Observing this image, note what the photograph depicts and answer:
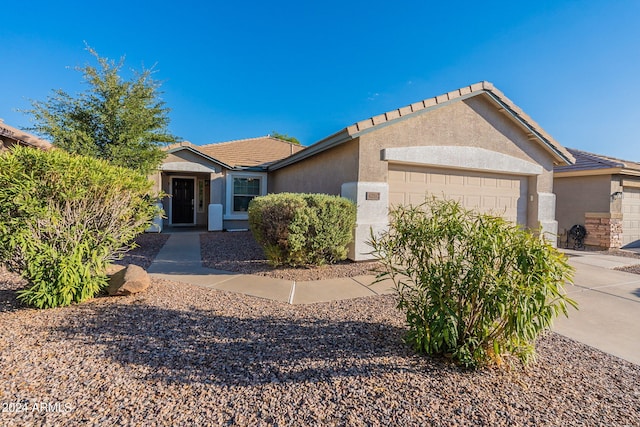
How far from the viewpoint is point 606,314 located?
443cm

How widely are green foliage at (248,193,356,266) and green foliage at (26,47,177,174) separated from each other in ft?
15.2

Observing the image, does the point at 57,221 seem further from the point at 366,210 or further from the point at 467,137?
the point at 467,137

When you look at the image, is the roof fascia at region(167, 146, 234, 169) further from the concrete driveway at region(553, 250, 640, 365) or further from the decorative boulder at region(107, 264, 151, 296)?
the concrete driveway at region(553, 250, 640, 365)

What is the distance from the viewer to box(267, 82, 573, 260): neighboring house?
24.1ft

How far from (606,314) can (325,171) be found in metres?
6.90

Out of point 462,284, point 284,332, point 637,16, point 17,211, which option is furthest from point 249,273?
point 637,16

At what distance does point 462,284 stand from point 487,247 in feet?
1.35

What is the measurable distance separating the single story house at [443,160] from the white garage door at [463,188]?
27 mm

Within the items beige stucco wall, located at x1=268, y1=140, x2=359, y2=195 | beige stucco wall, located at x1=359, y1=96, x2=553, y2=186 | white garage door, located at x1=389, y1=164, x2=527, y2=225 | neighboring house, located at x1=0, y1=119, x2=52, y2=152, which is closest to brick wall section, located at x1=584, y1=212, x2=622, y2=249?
beige stucco wall, located at x1=359, y1=96, x2=553, y2=186

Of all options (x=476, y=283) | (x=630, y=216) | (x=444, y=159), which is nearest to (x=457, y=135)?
(x=444, y=159)

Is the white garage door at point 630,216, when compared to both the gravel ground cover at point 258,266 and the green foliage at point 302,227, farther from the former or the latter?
the green foliage at point 302,227

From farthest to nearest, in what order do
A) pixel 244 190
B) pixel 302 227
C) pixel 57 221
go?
1. pixel 244 190
2. pixel 302 227
3. pixel 57 221

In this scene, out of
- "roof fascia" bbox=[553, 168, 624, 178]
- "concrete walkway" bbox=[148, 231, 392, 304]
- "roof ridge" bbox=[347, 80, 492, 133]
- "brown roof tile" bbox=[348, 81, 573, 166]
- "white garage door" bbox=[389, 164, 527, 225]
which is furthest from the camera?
"roof fascia" bbox=[553, 168, 624, 178]

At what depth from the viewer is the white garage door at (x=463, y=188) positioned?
7988 mm
